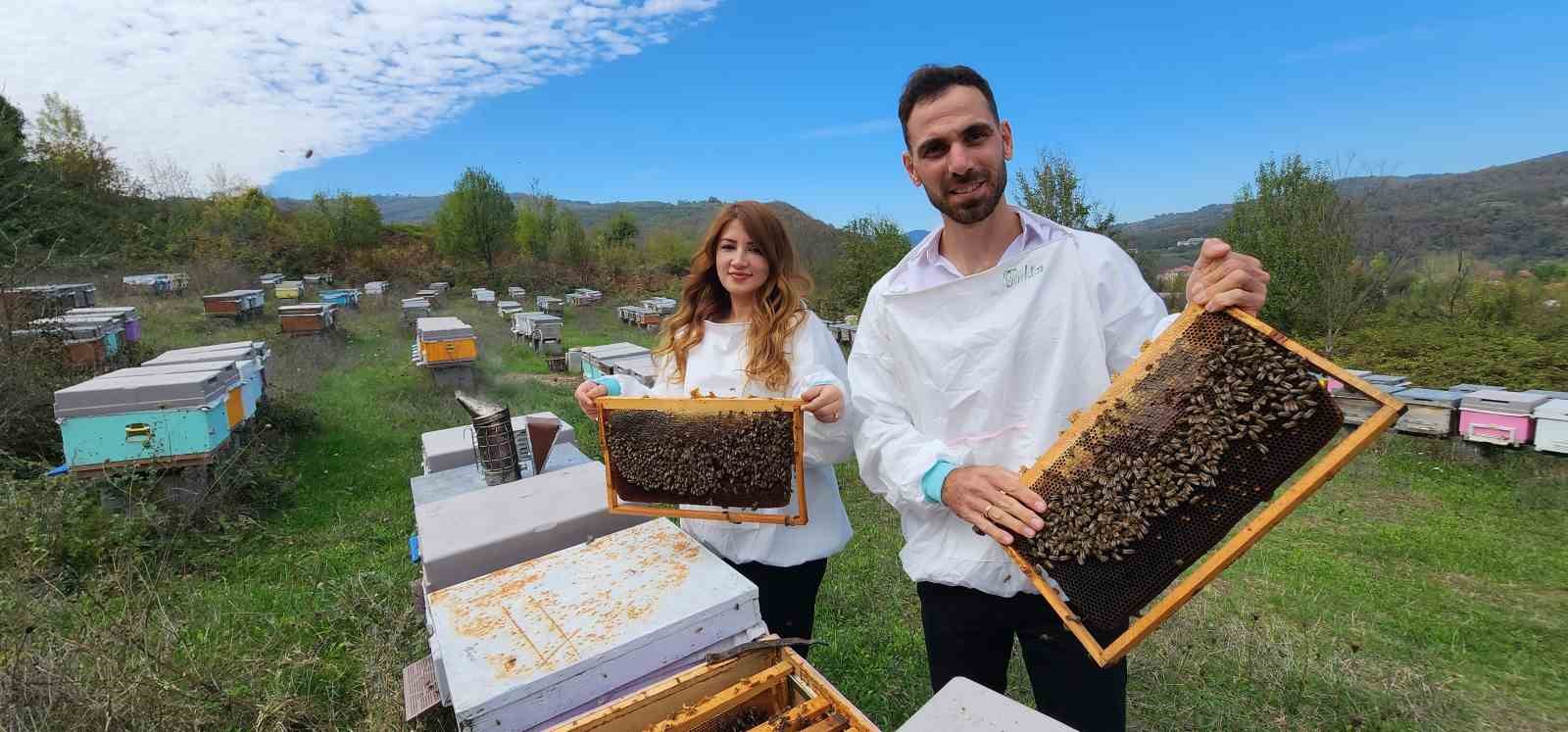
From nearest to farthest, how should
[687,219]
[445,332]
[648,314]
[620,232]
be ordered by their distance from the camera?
1. [445,332]
2. [648,314]
3. [620,232]
4. [687,219]

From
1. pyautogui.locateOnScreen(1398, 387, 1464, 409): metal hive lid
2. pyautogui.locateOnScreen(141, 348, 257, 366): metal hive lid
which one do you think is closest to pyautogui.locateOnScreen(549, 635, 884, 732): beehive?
pyautogui.locateOnScreen(141, 348, 257, 366): metal hive lid

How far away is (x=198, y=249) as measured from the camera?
30.8 meters

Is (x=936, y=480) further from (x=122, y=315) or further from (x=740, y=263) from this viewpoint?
(x=122, y=315)

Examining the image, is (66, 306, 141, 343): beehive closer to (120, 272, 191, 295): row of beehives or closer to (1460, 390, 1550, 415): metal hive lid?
(120, 272, 191, 295): row of beehives

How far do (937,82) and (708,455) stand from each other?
1499 mm

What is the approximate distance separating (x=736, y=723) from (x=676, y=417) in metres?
1.20

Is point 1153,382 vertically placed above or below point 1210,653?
above

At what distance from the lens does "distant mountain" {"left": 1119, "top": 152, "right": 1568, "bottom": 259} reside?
18297 millimetres

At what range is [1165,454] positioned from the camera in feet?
5.43

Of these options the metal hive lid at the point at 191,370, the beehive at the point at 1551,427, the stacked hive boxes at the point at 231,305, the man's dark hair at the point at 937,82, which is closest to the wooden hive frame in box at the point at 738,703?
the man's dark hair at the point at 937,82

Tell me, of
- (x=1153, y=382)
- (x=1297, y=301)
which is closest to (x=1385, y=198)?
(x=1297, y=301)

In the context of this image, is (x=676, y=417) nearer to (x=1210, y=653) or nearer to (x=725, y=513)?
(x=725, y=513)

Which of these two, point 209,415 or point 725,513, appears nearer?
point 725,513

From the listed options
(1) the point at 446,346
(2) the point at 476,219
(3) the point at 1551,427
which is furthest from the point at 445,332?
(2) the point at 476,219
